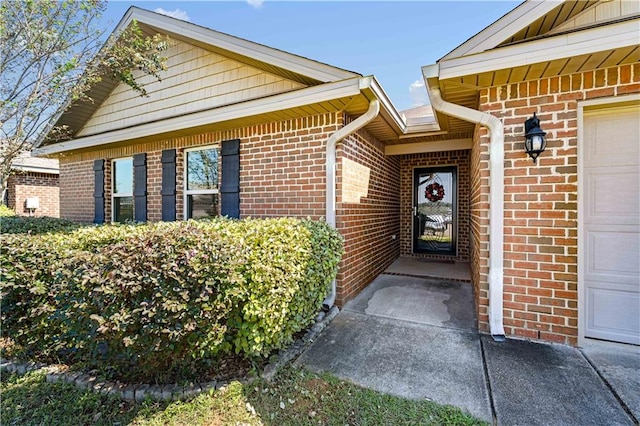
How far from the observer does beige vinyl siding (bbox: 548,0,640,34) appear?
2691 millimetres

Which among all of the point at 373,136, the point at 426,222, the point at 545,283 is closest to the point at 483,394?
the point at 545,283

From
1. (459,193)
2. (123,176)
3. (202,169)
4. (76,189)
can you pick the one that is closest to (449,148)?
(459,193)

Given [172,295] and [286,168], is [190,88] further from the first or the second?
[172,295]

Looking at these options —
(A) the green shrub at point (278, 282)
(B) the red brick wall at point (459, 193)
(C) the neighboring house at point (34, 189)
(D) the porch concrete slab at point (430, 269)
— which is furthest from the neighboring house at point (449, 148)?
(C) the neighboring house at point (34, 189)

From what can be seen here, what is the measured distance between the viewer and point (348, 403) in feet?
7.11

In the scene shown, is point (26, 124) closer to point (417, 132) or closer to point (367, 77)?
point (367, 77)

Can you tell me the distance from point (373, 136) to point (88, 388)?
198 inches

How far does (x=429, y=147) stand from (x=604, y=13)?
128 inches

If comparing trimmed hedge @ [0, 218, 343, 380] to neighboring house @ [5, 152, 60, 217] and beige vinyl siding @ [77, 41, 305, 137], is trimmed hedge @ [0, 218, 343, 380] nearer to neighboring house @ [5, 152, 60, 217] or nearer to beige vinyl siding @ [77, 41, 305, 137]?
beige vinyl siding @ [77, 41, 305, 137]

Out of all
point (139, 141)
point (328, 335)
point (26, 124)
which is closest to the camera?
point (328, 335)

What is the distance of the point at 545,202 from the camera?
2934 millimetres

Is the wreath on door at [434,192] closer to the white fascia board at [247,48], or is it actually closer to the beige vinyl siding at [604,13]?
the beige vinyl siding at [604,13]

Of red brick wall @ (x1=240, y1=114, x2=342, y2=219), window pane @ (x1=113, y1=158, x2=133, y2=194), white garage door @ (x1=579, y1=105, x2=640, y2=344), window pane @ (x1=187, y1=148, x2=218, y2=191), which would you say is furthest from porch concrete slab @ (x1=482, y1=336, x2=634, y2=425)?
window pane @ (x1=113, y1=158, x2=133, y2=194)

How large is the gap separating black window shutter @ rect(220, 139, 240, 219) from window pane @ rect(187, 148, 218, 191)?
1.14 feet
